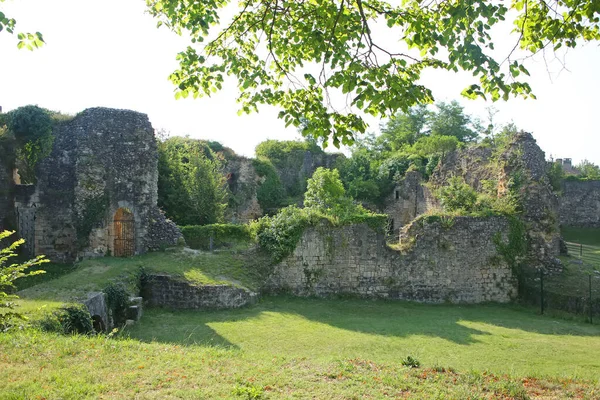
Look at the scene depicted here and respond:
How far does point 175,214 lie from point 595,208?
29.1 meters

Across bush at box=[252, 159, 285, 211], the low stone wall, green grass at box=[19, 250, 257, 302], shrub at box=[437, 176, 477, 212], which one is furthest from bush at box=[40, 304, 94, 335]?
bush at box=[252, 159, 285, 211]

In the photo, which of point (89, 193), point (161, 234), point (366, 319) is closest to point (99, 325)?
point (161, 234)

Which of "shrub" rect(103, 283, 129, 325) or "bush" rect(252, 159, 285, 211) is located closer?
"shrub" rect(103, 283, 129, 325)

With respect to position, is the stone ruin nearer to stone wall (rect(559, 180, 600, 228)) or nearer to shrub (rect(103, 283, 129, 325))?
shrub (rect(103, 283, 129, 325))

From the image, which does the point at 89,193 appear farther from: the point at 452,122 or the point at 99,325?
the point at 452,122

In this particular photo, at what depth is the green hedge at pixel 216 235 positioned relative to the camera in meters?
18.7

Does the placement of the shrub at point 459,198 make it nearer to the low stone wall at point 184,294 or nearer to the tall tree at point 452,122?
the low stone wall at point 184,294

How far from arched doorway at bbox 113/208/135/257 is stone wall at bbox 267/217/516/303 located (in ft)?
18.1

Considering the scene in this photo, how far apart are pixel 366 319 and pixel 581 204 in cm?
2699

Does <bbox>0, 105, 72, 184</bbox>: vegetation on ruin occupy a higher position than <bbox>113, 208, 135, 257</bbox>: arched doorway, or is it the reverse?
<bbox>0, 105, 72, 184</bbox>: vegetation on ruin

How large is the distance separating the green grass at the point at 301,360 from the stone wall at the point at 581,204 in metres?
23.1

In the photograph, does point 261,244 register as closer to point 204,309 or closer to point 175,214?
point 204,309

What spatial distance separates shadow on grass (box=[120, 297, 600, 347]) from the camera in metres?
12.2

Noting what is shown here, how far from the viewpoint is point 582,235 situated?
109 ft
